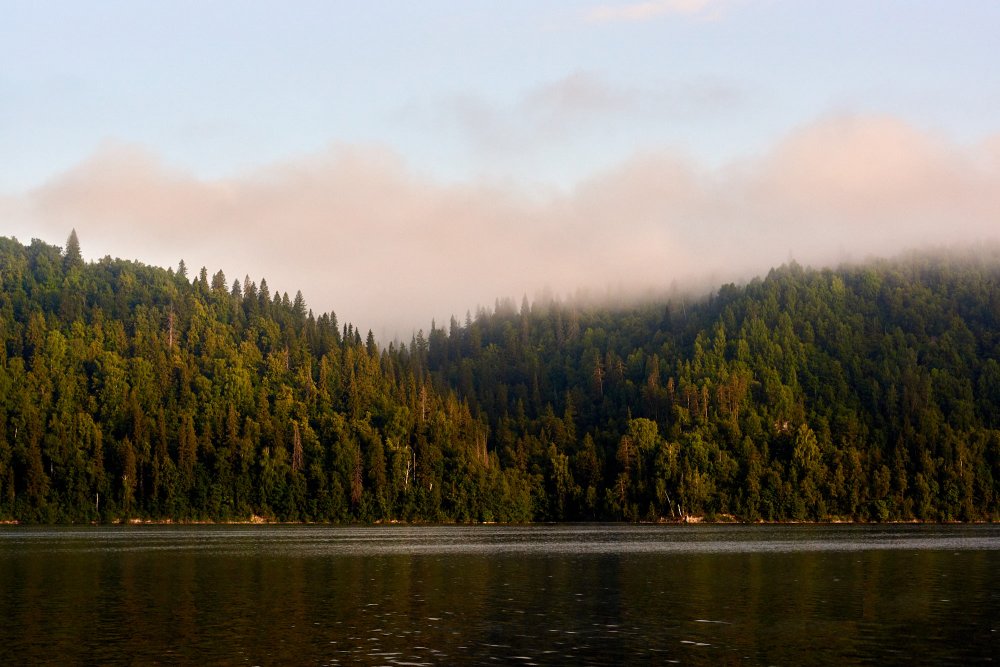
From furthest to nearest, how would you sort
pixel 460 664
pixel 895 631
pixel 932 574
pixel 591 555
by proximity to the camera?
pixel 591 555
pixel 932 574
pixel 895 631
pixel 460 664

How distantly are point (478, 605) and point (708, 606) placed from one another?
46.1 feet

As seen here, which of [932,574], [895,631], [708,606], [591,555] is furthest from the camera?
[591,555]

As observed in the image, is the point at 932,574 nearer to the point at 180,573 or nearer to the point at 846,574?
the point at 846,574

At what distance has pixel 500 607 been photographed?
70125mm

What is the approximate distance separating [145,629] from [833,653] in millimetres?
34378

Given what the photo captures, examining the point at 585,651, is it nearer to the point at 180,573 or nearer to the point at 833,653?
the point at 833,653

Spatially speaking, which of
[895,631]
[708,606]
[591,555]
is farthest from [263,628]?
[591,555]

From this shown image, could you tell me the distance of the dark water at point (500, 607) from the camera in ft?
172

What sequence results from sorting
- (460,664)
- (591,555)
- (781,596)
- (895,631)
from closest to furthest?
(460,664) → (895,631) → (781,596) → (591,555)

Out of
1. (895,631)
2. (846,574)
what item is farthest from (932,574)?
(895,631)

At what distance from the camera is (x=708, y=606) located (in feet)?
231

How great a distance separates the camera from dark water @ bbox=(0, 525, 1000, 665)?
172ft

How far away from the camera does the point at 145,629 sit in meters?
60.1

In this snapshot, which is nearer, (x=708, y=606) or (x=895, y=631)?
(x=895, y=631)
